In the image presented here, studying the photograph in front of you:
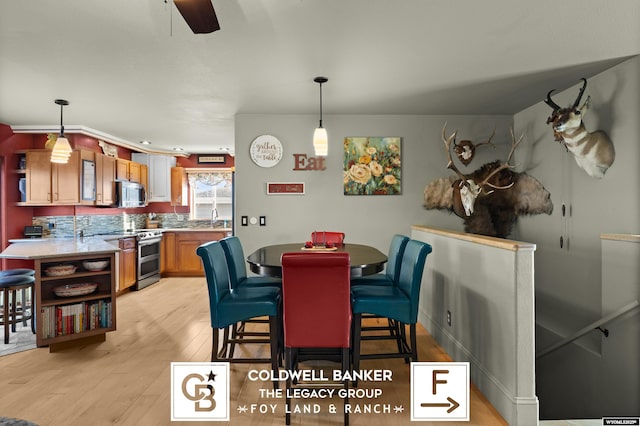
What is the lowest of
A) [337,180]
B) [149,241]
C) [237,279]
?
[237,279]

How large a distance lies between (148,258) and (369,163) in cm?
397

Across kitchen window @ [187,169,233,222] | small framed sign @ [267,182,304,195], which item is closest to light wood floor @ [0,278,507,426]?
small framed sign @ [267,182,304,195]

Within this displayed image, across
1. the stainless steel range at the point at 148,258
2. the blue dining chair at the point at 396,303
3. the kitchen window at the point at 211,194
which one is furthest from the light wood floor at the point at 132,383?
the kitchen window at the point at 211,194

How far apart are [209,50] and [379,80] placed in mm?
1482

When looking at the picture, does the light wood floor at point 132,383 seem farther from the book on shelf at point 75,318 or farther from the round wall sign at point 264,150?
the round wall sign at point 264,150

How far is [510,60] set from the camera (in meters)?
3.00

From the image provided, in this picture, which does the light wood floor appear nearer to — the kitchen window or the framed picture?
the framed picture

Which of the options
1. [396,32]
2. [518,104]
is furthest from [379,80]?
[518,104]

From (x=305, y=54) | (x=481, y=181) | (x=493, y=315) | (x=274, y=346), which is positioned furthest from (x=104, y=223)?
(x=493, y=315)

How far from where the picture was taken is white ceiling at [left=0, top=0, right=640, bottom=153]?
2240mm

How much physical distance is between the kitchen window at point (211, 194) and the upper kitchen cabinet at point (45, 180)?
2.59m

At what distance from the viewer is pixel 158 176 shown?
706cm

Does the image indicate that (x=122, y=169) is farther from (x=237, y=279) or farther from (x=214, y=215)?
(x=237, y=279)

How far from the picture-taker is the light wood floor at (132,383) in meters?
2.30
